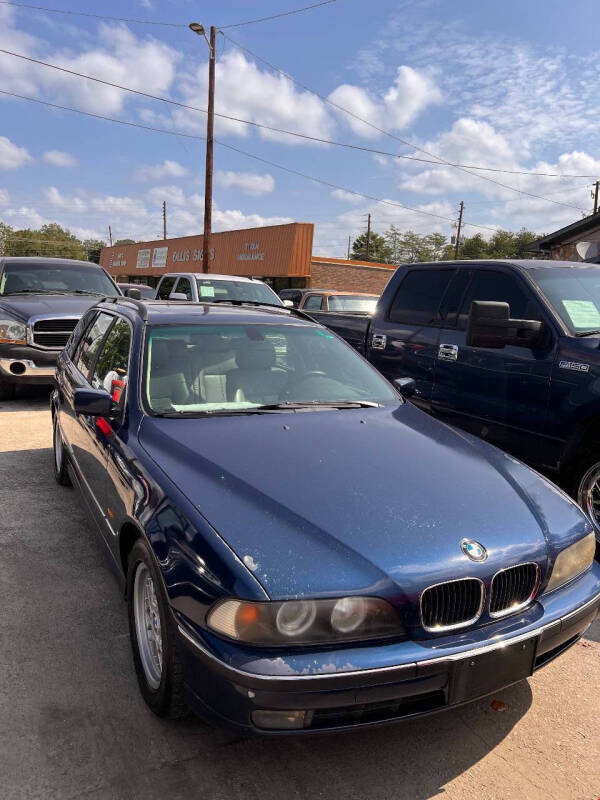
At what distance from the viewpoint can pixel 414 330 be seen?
5.68 meters

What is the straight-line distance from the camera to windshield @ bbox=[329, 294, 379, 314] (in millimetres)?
13266

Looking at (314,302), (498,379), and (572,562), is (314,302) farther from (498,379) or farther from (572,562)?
(572,562)

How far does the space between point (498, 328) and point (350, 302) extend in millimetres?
9256

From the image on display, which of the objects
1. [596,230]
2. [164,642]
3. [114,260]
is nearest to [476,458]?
[164,642]

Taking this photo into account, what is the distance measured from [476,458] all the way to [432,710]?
1.27 m

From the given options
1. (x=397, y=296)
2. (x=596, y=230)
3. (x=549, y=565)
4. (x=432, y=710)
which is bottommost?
(x=432, y=710)

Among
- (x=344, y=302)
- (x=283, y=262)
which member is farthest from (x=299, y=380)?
(x=283, y=262)

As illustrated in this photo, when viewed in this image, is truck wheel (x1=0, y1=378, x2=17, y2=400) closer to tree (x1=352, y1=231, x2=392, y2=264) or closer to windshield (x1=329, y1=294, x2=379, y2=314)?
windshield (x1=329, y1=294, x2=379, y2=314)

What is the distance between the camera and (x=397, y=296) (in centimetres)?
609

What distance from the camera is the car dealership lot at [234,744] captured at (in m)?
2.15

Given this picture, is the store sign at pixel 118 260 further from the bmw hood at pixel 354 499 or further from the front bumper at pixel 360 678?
the front bumper at pixel 360 678

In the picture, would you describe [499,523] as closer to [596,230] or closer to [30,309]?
[30,309]

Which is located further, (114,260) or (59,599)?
(114,260)

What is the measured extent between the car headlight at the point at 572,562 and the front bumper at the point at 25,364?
7275mm
